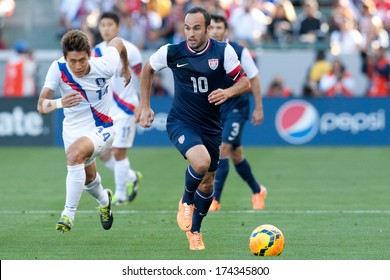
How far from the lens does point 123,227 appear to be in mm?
11578

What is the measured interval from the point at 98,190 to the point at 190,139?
1.68 meters

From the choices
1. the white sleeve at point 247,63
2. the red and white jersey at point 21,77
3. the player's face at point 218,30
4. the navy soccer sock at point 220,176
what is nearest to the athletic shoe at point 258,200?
the navy soccer sock at point 220,176

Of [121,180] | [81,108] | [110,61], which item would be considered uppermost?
[110,61]

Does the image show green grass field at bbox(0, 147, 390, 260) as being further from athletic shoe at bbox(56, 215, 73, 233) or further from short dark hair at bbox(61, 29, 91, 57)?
short dark hair at bbox(61, 29, 91, 57)

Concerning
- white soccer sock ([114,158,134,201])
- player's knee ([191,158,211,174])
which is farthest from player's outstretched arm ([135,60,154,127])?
white soccer sock ([114,158,134,201])

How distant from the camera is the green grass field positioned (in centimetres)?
968

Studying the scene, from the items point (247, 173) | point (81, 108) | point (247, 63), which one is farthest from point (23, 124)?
point (81, 108)

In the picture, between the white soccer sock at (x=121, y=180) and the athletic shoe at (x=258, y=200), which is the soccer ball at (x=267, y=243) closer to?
the athletic shoe at (x=258, y=200)

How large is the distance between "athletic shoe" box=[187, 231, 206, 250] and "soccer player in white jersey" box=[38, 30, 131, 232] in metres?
1.30

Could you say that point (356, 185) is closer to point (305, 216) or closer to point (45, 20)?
point (305, 216)

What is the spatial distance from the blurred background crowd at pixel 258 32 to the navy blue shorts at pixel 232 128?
12257 mm

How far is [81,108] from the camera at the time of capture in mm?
10867

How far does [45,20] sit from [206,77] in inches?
796

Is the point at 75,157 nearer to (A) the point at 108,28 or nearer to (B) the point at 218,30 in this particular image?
(B) the point at 218,30
